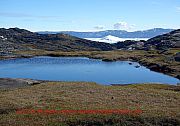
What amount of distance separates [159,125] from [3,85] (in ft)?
198

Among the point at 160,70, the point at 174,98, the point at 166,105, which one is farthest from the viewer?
the point at 160,70

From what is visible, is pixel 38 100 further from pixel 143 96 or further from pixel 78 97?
pixel 143 96

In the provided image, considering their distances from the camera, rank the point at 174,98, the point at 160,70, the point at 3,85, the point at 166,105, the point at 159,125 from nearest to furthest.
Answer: the point at 159,125 → the point at 166,105 → the point at 174,98 → the point at 3,85 → the point at 160,70

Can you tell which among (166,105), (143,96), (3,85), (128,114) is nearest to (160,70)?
(3,85)

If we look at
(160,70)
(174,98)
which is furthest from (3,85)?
(160,70)

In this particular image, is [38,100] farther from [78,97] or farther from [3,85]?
[3,85]

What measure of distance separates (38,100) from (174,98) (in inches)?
875

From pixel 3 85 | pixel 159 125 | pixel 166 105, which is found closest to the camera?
pixel 159 125

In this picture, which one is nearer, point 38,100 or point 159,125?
point 159,125

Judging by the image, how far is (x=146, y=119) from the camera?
1401 inches

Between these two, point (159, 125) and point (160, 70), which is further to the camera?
point (160, 70)

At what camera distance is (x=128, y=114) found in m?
36.4

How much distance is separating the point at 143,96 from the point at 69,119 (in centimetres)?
2613

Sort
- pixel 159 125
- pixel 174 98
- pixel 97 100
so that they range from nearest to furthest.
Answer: pixel 159 125
pixel 97 100
pixel 174 98
